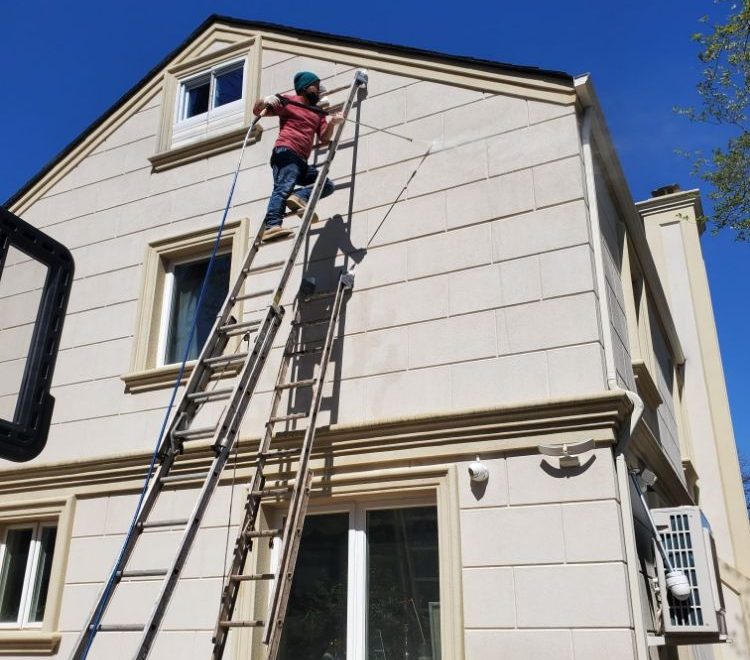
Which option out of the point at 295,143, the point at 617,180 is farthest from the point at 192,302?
the point at 617,180

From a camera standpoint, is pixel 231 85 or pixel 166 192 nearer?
pixel 166 192

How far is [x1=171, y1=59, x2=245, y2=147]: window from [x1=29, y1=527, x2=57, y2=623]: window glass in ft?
14.0

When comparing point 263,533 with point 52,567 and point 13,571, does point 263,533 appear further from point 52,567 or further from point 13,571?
point 13,571

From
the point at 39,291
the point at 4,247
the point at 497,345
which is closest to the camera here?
the point at 4,247

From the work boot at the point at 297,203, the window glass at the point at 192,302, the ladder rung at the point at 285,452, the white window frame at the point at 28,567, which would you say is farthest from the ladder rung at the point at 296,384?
the white window frame at the point at 28,567

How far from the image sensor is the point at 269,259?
266 inches

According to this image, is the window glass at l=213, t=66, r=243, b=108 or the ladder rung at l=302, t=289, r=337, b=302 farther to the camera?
the window glass at l=213, t=66, r=243, b=108

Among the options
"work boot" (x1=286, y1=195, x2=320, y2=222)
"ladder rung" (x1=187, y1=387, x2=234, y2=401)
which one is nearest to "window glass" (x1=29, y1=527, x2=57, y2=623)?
"ladder rung" (x1=187, y1=387, x2=234, y2=401)

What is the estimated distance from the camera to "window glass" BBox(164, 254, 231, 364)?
7121 mm

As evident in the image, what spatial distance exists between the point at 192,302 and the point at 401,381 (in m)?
2.70

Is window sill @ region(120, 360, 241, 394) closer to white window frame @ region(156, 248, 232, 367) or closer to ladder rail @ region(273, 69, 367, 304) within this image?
white window frame @ region(156, 248, 232, 367)

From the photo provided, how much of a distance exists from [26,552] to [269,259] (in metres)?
3.62

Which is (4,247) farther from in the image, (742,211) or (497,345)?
(742,211)

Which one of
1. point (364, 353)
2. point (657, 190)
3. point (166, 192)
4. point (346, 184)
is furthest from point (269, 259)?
point (657, 190)
